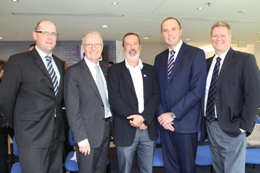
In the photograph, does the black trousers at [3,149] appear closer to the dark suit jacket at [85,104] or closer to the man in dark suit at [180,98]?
the dark suit jacket at [85,104]

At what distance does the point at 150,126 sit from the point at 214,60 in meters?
0.90

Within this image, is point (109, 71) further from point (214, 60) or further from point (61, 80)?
point (214, 60)

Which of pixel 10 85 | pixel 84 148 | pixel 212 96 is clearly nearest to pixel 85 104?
pixel 84 148

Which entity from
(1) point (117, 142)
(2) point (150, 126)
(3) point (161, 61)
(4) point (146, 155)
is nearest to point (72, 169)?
(1) point (117, 142)

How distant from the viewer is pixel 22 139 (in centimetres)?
183

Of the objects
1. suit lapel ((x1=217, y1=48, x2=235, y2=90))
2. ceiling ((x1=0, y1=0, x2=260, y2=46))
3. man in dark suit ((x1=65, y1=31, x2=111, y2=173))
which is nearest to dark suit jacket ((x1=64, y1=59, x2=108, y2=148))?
man in dark suit ((x1=65, y1=31, x2=111, y2=173))

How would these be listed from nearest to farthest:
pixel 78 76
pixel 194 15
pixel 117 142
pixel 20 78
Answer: pixel 20 78 → pixel 78 76 → pixel 117 142 → pixel 194 15

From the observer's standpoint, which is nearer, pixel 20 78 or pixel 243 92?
pixel 20 78

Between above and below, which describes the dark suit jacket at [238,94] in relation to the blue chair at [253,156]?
above

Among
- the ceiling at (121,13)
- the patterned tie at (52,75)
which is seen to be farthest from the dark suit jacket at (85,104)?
the ceiling at (121,13)

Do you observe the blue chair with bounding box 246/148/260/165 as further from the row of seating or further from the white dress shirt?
the white dress shirt

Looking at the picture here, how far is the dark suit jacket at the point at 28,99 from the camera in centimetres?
181

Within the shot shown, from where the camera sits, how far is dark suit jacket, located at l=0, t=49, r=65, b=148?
181 cm

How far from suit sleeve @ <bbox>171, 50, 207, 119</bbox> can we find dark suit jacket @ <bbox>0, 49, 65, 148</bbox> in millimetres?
1121
